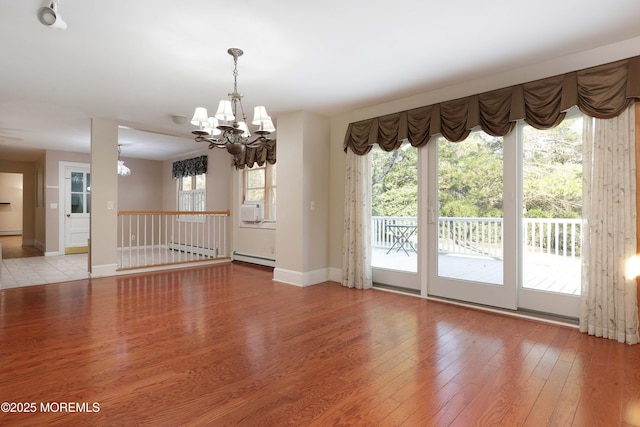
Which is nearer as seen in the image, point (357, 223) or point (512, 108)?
point (512, 108)

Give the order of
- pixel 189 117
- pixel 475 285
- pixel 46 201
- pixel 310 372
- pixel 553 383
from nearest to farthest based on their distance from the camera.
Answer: pixel 553 383 → pixel 310 372 → pixel 475 285 → pixel 189 117 → pixel 46 201

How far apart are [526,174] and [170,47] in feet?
11.9

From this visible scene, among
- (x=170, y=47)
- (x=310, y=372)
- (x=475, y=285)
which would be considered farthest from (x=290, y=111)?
(x=310, y=372)

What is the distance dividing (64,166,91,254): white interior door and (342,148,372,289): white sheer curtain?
22.0ft

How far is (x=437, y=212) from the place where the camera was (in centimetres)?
400

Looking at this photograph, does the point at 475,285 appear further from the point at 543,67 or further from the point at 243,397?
the point at 243,397

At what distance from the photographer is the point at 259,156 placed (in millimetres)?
6145

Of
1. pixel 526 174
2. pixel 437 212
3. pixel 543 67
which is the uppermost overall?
pixel 543 67

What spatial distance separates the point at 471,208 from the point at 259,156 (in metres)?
3.86

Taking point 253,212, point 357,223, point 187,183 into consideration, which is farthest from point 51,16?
point 187,183

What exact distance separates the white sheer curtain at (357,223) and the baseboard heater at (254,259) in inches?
72.9

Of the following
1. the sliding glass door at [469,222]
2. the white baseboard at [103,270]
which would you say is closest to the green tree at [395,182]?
the sliding glass door at [469,222]

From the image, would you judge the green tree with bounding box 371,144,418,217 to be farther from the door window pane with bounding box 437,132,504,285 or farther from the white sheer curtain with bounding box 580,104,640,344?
the white sheer curtain with bounding box 580,104,640,344

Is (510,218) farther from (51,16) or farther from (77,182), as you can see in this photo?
(77,182)
